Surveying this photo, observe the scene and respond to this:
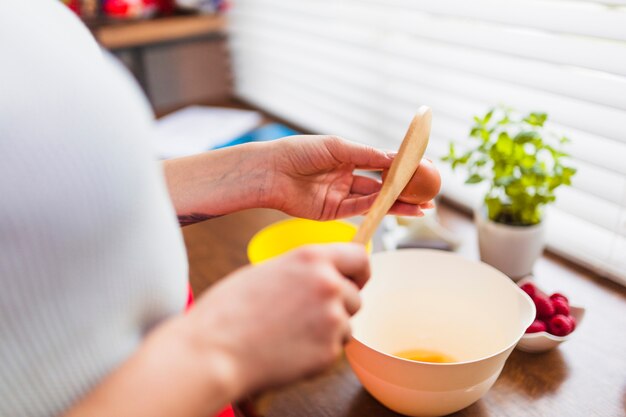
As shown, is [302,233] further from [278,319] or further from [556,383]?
[278,319]

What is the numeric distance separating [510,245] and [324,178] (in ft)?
1.04

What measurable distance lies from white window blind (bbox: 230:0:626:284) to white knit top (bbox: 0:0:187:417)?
2.39 feet

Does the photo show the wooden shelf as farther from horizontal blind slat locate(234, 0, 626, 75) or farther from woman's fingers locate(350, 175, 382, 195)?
woman's fingers locate(350, 175, 382, 195)

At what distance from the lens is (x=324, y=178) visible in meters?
0.75

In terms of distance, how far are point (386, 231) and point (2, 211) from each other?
0.78 m

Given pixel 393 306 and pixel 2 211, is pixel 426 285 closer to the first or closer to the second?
pixel 393 306

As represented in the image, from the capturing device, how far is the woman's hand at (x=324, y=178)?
0.72 metres

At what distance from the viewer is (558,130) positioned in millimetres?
936

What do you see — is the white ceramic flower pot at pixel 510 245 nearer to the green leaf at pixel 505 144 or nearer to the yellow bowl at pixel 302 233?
the green leaf at pixel 505 144

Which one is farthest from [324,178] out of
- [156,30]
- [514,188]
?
[156,30]

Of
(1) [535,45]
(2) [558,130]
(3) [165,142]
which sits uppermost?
(1) [535,45]

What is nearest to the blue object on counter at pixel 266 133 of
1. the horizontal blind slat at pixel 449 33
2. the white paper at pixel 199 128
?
the white paper at pixel 199 128

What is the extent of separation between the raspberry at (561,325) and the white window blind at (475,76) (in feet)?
0.74

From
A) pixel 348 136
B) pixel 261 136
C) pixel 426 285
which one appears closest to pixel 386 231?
pixel 426 285
